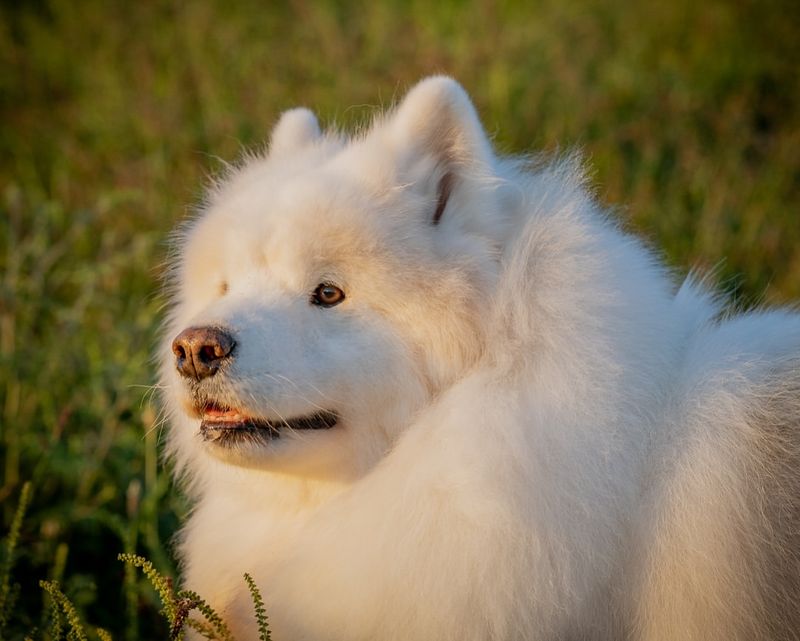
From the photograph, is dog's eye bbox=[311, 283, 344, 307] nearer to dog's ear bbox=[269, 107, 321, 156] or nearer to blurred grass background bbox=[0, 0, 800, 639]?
dog's ear bbox=[269, 107, 321, 156]

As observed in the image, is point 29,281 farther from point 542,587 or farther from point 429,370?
point 542,587

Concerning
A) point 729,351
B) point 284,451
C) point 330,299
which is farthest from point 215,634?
point 729,351

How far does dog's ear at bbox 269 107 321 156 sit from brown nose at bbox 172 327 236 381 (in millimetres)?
1006

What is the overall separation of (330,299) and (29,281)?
130 inches

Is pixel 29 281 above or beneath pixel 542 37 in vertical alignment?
beneath

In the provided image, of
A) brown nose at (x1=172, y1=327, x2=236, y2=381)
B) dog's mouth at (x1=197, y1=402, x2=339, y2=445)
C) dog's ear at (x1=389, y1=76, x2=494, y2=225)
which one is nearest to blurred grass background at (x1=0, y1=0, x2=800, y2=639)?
dog's mouth at (x1=197, y1=402, x2=339, y2=445)

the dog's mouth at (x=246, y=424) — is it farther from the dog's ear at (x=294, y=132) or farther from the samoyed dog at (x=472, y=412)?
the dog's ear at (x=294, y=132)

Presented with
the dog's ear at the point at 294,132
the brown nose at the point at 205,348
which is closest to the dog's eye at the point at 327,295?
the brown nose at the point at 205,348

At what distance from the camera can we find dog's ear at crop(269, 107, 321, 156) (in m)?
3.36

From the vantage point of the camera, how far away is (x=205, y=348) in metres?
2.54

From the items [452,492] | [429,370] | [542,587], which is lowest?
[542,587]

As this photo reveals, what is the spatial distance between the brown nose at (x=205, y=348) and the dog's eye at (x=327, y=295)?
1.00 ft

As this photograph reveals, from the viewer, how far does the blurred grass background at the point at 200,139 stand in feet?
14.6

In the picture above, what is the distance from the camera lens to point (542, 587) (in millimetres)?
2334
